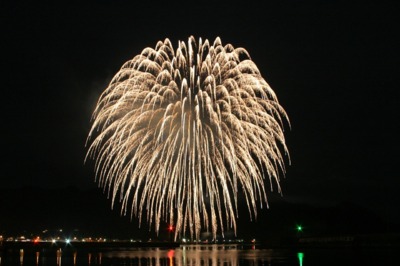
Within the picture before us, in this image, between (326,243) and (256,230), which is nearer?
(326,243)

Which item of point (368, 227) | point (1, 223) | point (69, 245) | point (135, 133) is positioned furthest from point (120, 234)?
point (135, 133)

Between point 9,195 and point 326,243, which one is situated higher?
point 9,195

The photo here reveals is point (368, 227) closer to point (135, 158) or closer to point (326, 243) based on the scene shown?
point (326, 243)

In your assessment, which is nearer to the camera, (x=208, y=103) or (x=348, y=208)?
(x=208, y=103)

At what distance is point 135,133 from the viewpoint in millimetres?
41938

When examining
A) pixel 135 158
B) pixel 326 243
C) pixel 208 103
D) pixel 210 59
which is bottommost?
pixel 326 243

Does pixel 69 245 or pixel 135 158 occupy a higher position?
pixel 135 158

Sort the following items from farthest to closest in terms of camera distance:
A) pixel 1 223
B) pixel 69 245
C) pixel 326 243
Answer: pixel 1 223 < pixel 69 245 < pixel 326 243

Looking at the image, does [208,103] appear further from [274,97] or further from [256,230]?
[256,230]

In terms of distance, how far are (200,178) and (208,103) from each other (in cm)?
588

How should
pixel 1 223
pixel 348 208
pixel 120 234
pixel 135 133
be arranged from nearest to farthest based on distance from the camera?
pixel 135 133
pixel 1 223
pixel 120 234
pixel 348 208

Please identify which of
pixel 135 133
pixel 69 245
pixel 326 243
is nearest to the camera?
pixel 135 133

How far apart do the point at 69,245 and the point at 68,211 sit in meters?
44.6

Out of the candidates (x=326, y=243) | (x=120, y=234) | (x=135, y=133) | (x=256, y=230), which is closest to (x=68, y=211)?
(x=120, y=234)
